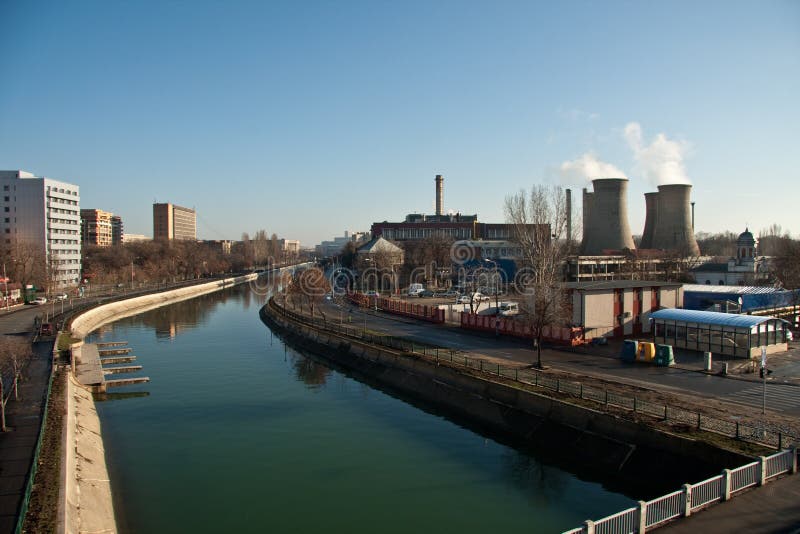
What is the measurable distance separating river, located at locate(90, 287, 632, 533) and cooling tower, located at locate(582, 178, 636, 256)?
48183mm

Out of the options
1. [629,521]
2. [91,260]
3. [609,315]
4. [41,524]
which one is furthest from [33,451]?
[91,260]

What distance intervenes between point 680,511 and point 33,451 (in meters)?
16.5

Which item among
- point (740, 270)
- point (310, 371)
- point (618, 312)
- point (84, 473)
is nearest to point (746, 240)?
point (740, 270)

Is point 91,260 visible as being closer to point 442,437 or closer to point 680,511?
point 442,437

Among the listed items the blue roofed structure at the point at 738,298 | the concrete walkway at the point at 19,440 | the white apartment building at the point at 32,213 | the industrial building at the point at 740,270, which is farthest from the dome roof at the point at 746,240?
the white apartment building at the point at 32,213

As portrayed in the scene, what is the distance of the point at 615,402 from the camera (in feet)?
59.6

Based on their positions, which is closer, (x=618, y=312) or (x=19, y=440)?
(x=19, y=440)

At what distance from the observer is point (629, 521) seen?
33.0 feet

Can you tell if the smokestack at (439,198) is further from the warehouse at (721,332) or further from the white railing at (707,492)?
the white railing at (707,492)

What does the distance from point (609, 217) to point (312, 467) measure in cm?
5885

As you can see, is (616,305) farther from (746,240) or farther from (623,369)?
(746,240)

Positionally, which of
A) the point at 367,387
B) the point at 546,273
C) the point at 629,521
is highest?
the point at 546,273

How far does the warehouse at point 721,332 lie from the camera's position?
993 inches

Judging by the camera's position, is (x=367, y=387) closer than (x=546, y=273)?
Yes
